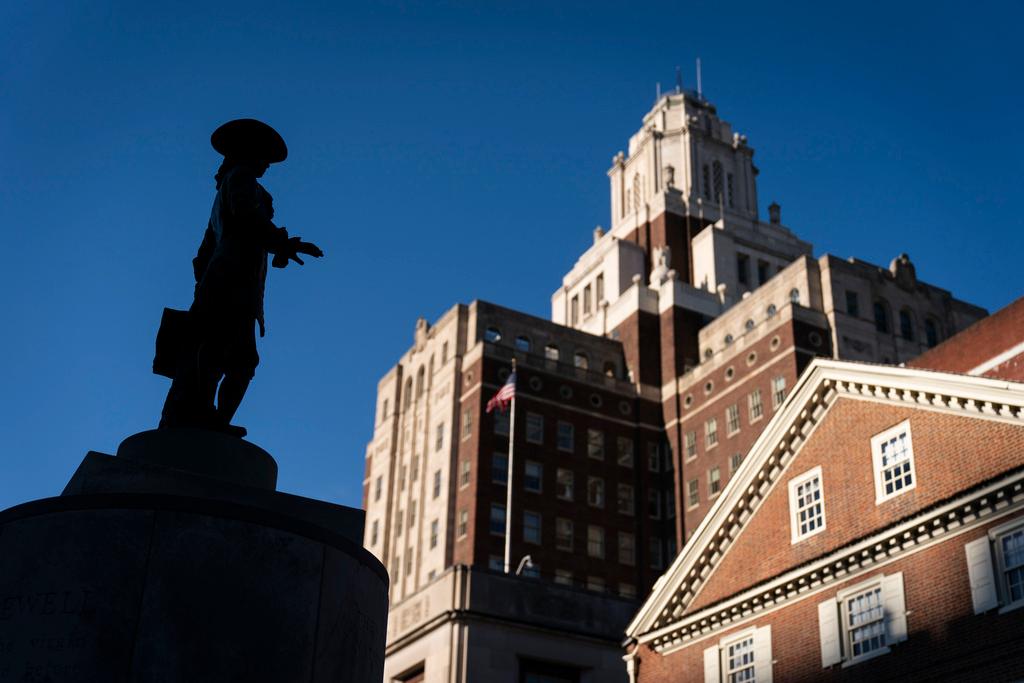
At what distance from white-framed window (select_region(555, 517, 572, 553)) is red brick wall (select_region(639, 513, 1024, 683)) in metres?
48.6

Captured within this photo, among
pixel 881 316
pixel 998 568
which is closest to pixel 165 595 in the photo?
pixel 998 568

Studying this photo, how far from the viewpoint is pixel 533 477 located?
80.6 metres

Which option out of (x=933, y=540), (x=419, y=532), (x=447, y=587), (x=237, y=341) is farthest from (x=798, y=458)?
(x=419, y=532)

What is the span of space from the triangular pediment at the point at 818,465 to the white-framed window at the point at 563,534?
146ft

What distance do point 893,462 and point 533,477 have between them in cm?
5292

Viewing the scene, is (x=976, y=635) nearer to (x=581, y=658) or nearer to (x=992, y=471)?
(x=992, y=471)

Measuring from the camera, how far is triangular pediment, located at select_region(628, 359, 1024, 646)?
26.9 m

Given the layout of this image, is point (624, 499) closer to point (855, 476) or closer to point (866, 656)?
point (855, 476)

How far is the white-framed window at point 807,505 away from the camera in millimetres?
30359

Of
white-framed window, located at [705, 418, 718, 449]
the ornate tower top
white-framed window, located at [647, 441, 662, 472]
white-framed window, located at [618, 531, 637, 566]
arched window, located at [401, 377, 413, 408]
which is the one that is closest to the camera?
white-framed window, located at [618, 531, 637, 566]

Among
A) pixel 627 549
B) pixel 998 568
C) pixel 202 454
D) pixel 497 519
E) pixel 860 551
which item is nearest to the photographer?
pixel 202 454

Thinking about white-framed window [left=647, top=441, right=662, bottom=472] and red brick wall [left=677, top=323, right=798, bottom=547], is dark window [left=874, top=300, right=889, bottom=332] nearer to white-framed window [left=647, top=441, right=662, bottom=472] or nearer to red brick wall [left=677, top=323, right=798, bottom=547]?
red brick wall [left=677, top=323, right=798, bottom=547]

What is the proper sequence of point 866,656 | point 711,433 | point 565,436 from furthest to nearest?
point 565,436 → point 711,433 → point 866,656

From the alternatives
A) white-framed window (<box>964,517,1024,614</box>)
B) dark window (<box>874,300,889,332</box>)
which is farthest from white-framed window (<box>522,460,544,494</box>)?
white-framed window (<box>964,517,1024,614</box>)
